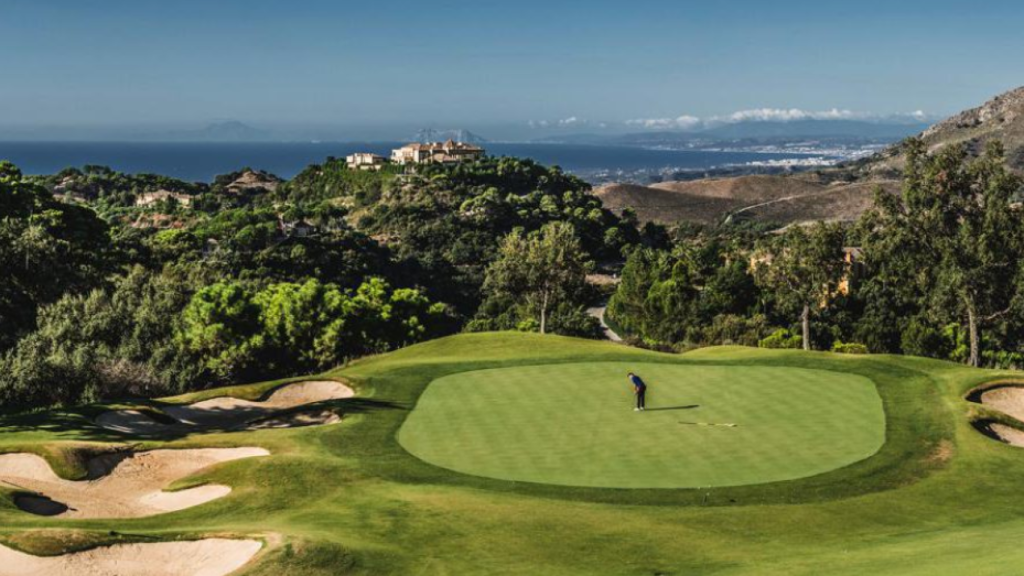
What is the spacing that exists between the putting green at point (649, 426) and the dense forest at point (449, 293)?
15237 mm

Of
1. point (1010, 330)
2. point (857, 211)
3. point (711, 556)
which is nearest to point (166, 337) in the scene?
point (711, 556)

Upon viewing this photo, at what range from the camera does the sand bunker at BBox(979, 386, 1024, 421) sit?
25.5m

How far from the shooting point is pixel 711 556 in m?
14.0

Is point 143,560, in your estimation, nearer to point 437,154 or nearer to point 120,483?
point 120,483

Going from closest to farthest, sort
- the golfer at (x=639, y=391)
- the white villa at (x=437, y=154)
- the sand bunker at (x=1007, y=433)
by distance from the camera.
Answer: the sand bunker at (x=1007, y=433), the golfer at (x=639, y=391), the white villa at (x=437, y=154)

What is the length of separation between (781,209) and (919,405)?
171745 millimetres

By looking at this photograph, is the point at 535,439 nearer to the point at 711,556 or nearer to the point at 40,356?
the point at 711,556

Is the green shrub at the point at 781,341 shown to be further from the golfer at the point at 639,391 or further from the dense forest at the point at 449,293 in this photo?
the golfer at the point at 639,391

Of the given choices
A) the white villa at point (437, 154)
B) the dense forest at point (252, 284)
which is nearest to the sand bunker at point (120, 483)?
the dense forest at point (252, 284)

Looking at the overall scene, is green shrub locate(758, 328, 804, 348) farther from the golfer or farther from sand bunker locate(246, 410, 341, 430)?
sand bunker locate(246, 410, 341, 430)

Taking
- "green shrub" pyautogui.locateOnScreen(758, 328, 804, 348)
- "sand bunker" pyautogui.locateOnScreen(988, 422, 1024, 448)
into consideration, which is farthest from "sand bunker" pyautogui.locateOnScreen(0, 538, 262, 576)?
"green shrub" pyautogui.locateOnScreen(758, 328, 804, 348)

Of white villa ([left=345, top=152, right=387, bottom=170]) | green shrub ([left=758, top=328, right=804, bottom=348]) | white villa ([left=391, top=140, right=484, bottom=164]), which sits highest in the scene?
white villa ([left=391, top=140, right=484, bottom=164])

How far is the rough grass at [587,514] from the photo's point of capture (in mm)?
13273

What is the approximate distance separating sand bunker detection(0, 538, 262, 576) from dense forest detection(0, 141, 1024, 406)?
60.5 feet
